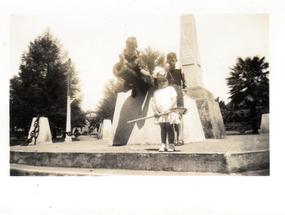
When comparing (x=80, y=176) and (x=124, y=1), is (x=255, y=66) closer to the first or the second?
(x=124, y=1)

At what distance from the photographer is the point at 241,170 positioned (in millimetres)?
4168

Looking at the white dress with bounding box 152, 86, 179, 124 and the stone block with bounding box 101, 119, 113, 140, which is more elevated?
the white dress with bounding box 152, 86, 179, 124

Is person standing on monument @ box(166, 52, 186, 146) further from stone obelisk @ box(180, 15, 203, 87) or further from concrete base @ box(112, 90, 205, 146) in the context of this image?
stone obelisk @ box(180, 15, 203, 87)

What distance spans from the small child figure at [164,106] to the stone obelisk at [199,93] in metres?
0.53

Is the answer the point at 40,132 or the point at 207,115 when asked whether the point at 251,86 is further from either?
the point at 40,132

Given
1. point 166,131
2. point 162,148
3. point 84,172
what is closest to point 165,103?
point 166,131

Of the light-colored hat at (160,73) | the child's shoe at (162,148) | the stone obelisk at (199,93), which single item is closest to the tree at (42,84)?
the light-colored hat at (160,73)

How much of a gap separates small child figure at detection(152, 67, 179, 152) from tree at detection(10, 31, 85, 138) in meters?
0.88

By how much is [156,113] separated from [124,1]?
44.7 inches

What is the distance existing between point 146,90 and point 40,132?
126 centimetres

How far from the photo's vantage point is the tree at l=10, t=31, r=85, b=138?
180 inches

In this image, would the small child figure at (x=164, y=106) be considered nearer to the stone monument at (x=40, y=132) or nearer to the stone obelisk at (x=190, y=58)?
the stone obelisk at (x=190, y=58)

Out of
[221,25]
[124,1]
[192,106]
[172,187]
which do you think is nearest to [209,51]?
[221,25]

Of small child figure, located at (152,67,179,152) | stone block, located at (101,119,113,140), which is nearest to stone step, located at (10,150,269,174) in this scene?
small child figure, located at (152,67,179,152)
